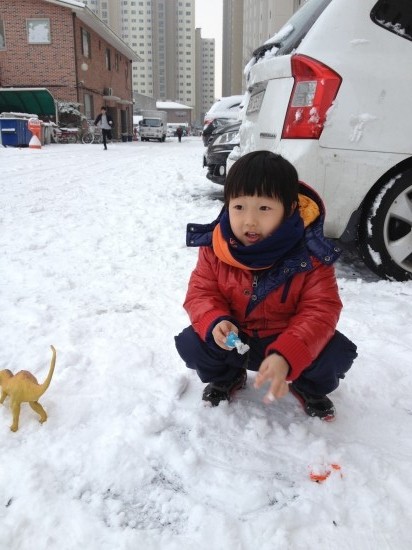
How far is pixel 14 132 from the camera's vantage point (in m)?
15.1

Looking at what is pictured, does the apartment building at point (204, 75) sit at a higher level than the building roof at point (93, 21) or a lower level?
higher

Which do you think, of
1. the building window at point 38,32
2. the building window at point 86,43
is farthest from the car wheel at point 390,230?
the building window at point 86,43

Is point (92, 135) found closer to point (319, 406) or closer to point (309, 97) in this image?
point (309, 97)

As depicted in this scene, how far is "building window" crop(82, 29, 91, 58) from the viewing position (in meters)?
24.2

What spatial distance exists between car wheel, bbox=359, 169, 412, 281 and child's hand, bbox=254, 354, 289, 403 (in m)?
1.83

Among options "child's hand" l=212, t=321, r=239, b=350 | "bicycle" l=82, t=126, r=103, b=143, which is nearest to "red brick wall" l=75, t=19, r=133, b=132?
"bicycle" l=82, t=126, r=103, b=143

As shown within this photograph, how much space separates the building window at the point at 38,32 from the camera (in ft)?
74.2

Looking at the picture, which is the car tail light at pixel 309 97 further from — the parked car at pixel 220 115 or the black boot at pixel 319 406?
the parked car at pixel 220 115

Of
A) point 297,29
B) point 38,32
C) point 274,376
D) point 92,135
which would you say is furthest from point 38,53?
point 274,376

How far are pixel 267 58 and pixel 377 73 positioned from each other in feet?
2.94

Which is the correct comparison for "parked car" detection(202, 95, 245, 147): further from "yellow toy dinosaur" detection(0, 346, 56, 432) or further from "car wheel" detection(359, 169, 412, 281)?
"yellow toy dinosaur" detection(0, 346, 56, 432)

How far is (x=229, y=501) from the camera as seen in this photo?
1302 millimetres

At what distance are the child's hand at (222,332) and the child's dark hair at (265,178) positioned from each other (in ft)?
1.48

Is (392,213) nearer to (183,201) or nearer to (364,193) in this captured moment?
(364,193)
